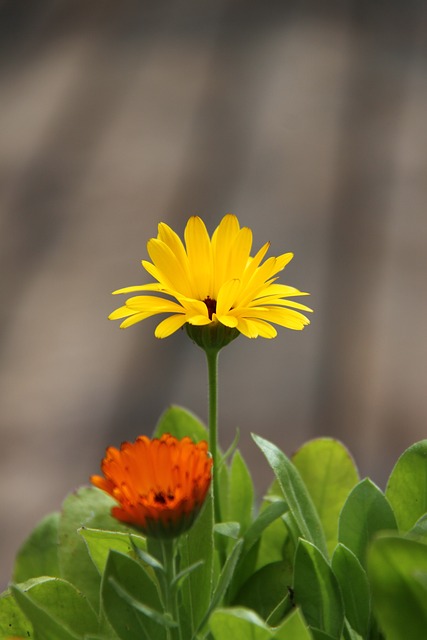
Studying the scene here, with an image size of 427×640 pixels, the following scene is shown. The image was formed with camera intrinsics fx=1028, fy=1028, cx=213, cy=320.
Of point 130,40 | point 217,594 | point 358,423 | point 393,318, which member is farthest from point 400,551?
point 130,40

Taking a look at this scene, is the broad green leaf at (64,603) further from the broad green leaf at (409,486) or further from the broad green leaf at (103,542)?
the broad green leaf at (409,486)

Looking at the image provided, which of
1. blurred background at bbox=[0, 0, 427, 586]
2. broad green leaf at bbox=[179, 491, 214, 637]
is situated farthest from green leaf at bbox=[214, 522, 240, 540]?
blurred background at bbox=[0, 0, 427, 586]

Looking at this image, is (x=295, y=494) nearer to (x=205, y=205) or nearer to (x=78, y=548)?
(x=78, y=548)

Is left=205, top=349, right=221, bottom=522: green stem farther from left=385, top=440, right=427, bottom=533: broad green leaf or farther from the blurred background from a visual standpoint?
the blurred background

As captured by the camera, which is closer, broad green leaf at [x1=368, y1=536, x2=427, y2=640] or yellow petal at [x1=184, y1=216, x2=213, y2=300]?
broad green leaf at [x1=368, y1=536, x2=427, y2=640]

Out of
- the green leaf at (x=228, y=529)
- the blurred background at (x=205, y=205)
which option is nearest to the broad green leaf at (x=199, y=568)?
the green leaf at (x=228, y=529)

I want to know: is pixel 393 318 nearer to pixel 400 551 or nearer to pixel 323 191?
pixel 323 191
